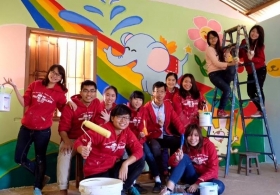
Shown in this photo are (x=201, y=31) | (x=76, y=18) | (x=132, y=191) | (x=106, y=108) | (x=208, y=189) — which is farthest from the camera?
(x=201, y=31)

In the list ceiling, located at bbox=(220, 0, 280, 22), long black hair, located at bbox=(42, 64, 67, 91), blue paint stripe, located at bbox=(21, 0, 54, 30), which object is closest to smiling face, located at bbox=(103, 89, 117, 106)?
long black hair, located at bbox=(42, 64, 67, 91)

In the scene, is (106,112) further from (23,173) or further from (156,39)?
(156,39)

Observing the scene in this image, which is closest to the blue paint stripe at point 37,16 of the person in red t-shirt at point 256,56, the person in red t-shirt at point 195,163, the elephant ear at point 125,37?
the elephant ear at point 125,37

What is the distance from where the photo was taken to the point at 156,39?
3.79 m

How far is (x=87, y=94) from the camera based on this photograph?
2.73 metres

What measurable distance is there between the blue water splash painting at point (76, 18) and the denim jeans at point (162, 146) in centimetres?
156

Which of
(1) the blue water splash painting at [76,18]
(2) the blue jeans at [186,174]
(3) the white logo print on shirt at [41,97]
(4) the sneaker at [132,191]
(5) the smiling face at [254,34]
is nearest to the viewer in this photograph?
(2) the blue jeans at [186,174]

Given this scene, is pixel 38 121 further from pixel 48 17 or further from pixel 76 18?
pixel 76 18

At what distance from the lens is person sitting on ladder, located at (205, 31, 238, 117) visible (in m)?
3.63

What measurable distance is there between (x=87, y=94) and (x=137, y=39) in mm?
1261

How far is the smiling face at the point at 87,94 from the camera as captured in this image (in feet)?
8.96

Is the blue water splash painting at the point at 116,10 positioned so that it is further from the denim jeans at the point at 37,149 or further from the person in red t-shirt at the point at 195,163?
the person in red t-shirt at the point at 195,163

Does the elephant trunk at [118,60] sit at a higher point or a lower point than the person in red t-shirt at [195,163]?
higher

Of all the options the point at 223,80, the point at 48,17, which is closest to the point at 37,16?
the point at 48,17
